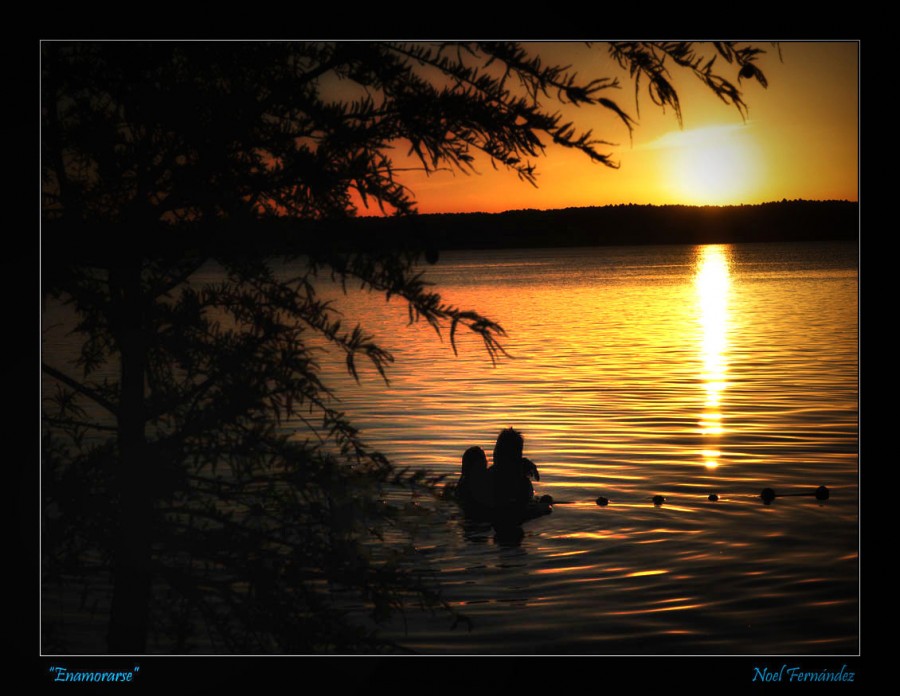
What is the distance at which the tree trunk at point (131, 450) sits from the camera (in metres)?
3.85

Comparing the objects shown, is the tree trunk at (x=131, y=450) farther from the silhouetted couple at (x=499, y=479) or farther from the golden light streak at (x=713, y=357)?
the golden light streak at (x=713, y=357)

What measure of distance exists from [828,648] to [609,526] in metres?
3.65

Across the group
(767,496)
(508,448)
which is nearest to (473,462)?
(508,448)

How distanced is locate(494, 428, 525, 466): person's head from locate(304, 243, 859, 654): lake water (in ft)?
2.45

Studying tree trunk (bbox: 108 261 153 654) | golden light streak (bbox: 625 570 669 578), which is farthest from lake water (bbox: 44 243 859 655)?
tree trunk (bbox: 108 261 153 654)

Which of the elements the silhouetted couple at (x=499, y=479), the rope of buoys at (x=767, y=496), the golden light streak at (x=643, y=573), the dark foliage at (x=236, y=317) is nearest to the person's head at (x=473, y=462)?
the silhouetted couple at (x=499, y=479)

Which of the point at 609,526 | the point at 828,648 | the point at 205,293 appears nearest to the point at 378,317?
the point at 609,526

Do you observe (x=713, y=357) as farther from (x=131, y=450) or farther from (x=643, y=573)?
(x=131, y=450)

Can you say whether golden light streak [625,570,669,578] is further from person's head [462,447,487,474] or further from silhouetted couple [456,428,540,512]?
person's head [462,447,487,474]

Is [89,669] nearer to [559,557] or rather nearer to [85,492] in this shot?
[85,492]

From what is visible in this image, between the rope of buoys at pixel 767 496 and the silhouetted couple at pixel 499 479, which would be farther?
the rope of buoys at pixel 767 496

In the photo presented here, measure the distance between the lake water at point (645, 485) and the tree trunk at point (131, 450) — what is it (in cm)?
93

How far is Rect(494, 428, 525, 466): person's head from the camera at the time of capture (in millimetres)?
10172

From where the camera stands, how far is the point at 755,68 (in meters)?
4.03
